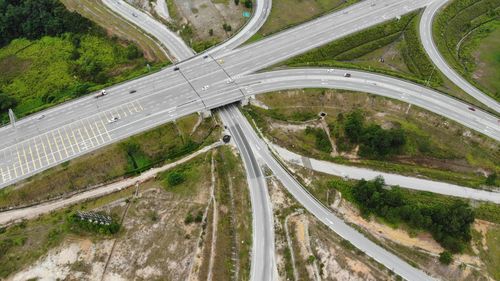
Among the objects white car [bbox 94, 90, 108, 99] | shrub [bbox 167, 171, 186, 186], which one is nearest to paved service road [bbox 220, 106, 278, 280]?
shrub [bbox 167, 171, 186, 186]

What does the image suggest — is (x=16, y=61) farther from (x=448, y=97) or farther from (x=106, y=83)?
(x=448, y=97)

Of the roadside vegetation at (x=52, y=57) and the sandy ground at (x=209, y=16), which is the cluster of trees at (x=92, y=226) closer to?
the roadside vegetation at (x=52, y=57)

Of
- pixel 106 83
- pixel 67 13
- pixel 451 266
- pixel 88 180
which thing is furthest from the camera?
pixel 67 13

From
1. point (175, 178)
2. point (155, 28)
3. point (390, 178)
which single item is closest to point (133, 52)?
point (155, 28)

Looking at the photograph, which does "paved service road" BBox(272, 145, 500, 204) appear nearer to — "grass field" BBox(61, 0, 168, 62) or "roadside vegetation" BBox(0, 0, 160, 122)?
"grass field" BBox(61, 0, 168, 62)

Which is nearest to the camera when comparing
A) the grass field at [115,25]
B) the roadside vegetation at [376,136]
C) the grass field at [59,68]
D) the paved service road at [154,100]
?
the roadside vegetation at [376,136]

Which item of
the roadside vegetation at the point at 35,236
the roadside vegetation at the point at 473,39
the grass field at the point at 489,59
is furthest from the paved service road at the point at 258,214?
the grass field at the point at 489,59

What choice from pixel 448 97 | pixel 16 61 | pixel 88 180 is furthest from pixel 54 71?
pixel 448 97
